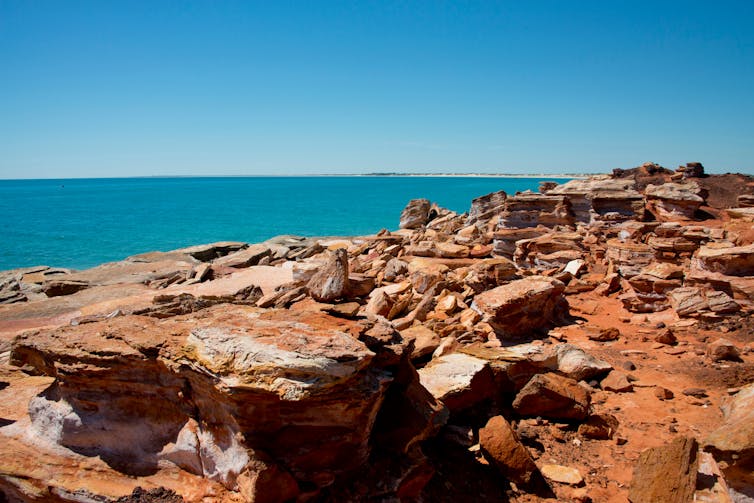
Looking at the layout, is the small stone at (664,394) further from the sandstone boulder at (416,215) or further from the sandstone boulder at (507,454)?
the sandstone boulder at (416,215)

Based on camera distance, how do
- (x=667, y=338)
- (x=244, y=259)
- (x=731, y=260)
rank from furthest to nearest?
(x=244, y=259) → (x=731, y=260) → (x=667, y=338)

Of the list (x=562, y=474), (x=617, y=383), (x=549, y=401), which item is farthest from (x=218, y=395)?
(x=617, y=383)

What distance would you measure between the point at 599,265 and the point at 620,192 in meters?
4.43

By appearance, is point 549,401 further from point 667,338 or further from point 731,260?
point 731,260

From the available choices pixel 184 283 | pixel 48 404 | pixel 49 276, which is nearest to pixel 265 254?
pixel 184 283

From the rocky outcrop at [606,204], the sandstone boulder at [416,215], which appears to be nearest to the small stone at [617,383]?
the rocky outcrop at [606,204]

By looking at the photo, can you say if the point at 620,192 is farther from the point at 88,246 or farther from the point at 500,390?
the point at 88,246

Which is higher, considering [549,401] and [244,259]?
[549,401]

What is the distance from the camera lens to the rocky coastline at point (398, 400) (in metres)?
3.86

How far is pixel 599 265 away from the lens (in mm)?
12211

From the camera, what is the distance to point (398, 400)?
189 inches

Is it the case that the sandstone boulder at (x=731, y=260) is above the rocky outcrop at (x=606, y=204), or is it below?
below

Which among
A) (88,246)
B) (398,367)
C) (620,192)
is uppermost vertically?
(620,192)

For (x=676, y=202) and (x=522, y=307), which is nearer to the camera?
(x=522, y=307)
